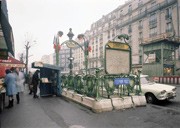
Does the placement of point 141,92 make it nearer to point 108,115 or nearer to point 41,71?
point 108,115

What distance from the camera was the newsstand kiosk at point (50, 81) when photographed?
11.9 metres

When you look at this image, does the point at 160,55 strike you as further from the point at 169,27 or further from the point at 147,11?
the point at 147,11

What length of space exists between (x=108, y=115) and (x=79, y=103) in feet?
7.92

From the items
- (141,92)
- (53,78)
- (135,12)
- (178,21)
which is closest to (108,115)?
(141,92)

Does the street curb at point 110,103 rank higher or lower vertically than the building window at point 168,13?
lower

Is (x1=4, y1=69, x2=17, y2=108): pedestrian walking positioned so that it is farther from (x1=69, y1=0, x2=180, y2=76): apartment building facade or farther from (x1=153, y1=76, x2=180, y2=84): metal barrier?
(x1=69, y1=0, x2=180, y2=76): apartment building facade

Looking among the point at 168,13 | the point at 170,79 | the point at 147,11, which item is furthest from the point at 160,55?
the point at 147,11

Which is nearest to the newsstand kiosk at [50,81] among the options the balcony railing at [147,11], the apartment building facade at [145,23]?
the apartment building facade at [145,23]

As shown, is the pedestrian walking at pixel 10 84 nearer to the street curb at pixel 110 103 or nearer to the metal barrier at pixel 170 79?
the street curb at pixel 110 103

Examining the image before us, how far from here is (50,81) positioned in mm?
12305

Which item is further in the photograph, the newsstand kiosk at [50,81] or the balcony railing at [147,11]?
the balcony railing at [147,11]

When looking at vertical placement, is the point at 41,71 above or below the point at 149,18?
below

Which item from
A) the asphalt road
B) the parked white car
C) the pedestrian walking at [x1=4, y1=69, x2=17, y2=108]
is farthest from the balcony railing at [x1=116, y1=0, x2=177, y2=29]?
the pedestrian walking at [x1=4, y1=69, x2=17, y2=108]

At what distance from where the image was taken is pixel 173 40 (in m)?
31.7
